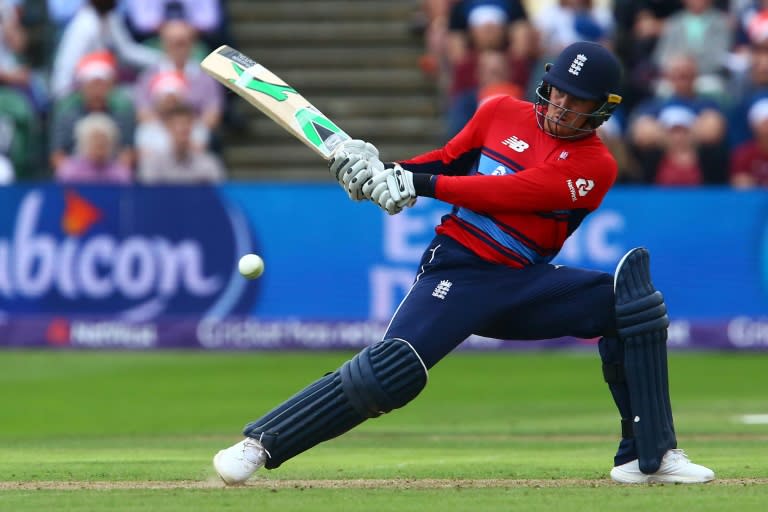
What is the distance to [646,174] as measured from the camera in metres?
Result: 14.4

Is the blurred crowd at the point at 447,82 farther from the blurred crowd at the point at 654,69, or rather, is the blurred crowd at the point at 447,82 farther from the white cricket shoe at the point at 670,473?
the white cricket shoe at the point at 670,473

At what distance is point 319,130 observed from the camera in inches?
267

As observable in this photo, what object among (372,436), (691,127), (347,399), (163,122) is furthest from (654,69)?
(347,399)

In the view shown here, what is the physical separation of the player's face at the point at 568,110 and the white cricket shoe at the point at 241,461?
1787mm

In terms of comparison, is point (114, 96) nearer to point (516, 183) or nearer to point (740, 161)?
point (740, 161)

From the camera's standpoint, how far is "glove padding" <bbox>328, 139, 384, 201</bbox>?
631cm

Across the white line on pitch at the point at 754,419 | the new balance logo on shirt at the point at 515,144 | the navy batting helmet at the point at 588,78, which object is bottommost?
the white line on pitch at the point at 754,419

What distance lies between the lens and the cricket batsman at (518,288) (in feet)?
A: 20.5

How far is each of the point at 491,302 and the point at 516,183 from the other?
50 centimetres

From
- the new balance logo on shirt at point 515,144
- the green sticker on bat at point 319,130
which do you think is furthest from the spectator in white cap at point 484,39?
the new balance logo on shirt at point 515,144

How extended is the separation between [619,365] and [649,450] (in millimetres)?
367

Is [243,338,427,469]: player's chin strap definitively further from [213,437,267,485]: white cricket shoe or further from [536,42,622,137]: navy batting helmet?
[536,42,622,137]: navy batting helmet

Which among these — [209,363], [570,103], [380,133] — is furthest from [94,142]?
[570,103]

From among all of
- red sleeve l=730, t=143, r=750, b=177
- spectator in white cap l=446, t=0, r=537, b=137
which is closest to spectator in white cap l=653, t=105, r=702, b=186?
red sleeve l=730, t=143, r=750, b=177
